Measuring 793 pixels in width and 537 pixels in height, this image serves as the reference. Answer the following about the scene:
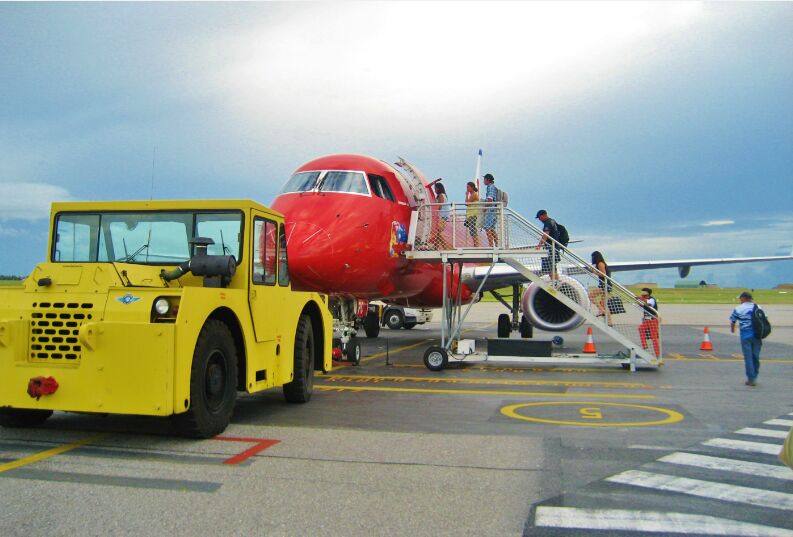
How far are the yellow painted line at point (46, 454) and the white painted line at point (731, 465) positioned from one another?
18.4 feet

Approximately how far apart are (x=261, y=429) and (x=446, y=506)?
10.9 ft

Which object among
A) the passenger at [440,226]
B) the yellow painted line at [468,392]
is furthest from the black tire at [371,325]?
the yellow painted line at [468,392]

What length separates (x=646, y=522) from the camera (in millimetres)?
4609

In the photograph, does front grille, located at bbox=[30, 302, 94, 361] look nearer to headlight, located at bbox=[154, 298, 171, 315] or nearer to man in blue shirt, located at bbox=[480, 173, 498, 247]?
headlight, located at bbox=[154, 298, 171, 315]

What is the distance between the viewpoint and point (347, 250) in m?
13.7

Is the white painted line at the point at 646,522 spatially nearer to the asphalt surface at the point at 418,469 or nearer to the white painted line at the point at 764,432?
the asphalt surface at the point at 418,469

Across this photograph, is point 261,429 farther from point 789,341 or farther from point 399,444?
point 789,341

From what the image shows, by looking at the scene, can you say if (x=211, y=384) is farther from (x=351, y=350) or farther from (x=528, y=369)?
(x=528, y=369)

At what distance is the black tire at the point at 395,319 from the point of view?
3212 cm

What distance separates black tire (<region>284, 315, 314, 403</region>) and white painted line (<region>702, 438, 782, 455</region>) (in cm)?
504

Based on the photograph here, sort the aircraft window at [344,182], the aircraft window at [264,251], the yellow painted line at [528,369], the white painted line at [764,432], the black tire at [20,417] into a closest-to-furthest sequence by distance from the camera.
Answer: the black tire at [20,417]
the white painted line at [764,432]
the aircraft window at [264,251]
the yellow painted line at [528,369]
the aircraft window at [344,182]

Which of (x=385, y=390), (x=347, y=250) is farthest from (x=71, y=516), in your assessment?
(x=347, y=250)

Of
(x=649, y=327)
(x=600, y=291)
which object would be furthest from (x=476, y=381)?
(x=649, y=327)

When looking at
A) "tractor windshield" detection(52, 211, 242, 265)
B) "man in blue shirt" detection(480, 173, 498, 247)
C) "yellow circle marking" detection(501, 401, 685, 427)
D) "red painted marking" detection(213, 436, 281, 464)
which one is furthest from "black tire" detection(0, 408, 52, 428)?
"man in blue shirt" detection(480, 173, 498, 247)
